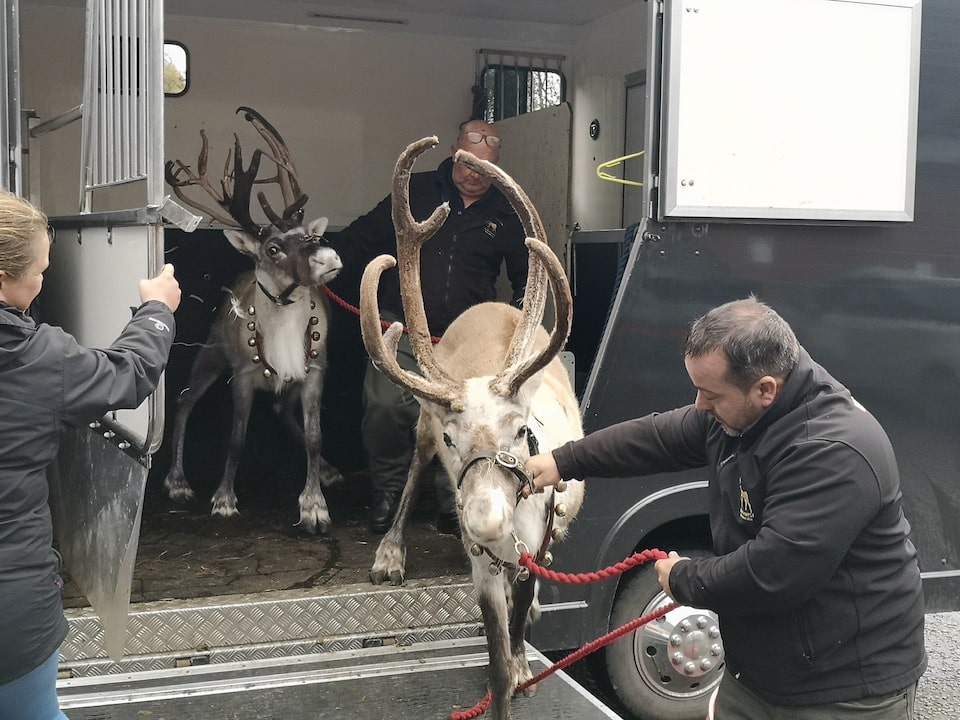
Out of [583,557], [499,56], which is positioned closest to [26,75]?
[499,56]

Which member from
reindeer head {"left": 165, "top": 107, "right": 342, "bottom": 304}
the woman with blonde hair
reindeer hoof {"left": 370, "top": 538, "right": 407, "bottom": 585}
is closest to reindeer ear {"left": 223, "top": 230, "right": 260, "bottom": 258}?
reindeer head {"left": 165, "top": 107, "right": 342, "bottom": 304}

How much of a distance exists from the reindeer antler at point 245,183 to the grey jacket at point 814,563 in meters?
3.53

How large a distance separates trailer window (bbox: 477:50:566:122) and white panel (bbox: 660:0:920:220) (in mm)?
2736

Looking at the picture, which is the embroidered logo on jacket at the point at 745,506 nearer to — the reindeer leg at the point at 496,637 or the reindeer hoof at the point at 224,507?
the reindeer leg at the point at 496,637

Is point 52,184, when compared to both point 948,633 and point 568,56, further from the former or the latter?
point 948,633

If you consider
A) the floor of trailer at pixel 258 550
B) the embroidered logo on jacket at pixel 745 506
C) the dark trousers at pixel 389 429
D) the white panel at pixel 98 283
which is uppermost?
the white panel at pixel 98 283

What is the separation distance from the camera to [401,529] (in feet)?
14.2

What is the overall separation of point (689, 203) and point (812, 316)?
0.70 meters

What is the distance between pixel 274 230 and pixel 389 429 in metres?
1.26

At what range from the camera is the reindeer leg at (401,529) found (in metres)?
4.06

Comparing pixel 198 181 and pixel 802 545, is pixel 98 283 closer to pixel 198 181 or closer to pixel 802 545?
pixel 198 181

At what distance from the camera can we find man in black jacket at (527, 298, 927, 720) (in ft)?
7.12

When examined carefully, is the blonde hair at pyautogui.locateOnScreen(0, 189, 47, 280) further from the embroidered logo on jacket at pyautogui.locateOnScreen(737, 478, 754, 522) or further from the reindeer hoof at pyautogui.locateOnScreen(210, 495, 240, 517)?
the reindeer hoof at pyautogui.locateOnScreen(210, 495, 240, 517)

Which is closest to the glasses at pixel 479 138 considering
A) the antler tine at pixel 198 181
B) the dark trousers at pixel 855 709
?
the antler tine at pixel 198 181
